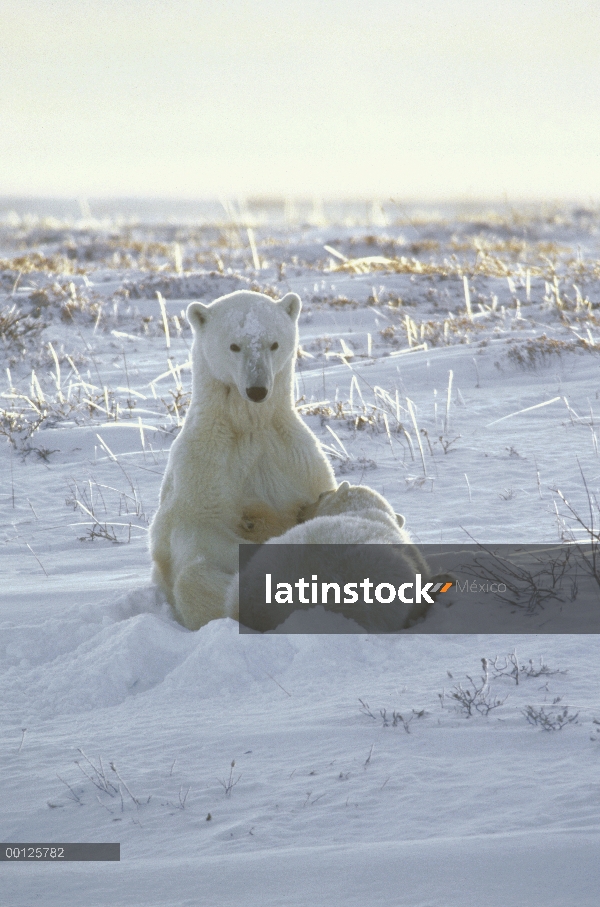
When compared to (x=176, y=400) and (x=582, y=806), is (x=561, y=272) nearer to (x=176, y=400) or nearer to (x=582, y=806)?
(x=176, y=400)

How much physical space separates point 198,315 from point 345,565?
1412mm

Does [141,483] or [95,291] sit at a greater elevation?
[95,291]

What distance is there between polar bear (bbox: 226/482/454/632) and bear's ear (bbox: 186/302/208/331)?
43.7 inches

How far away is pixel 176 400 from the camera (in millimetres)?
7711

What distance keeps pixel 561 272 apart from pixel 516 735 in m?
14.8

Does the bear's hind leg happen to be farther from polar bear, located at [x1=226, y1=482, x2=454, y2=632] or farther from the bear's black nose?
the bear's black nose

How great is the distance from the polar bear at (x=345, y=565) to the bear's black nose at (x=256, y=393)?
575 millimetres

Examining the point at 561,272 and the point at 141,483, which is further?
the point at 561,272

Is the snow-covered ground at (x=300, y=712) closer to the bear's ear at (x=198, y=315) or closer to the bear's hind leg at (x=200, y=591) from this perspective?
the bear's hind leg at (x=200, y=591)

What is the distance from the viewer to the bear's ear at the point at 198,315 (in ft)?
13.4

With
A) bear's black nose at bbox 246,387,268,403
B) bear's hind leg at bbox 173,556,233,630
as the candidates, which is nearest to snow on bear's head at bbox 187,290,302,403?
bear's black nose at bbox 246,387,268,403

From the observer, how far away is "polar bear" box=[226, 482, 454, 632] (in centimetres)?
346

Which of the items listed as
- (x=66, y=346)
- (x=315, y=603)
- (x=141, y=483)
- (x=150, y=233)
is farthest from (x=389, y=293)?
(x=150, y=233)

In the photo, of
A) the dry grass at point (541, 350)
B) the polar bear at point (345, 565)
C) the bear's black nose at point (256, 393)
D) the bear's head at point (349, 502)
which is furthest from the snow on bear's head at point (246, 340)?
the dry grass at point (541, 350)
